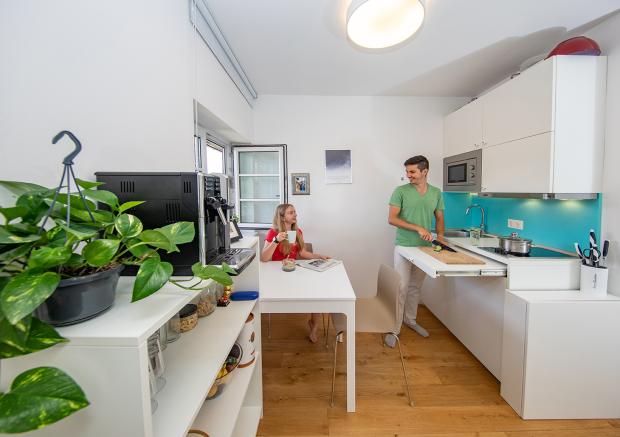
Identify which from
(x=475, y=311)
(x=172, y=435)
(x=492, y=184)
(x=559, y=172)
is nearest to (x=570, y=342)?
(x=475, y=311)

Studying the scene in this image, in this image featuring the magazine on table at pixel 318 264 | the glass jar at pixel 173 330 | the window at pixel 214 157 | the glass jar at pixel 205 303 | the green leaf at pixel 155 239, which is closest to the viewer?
the green leaf at pixel 155 239

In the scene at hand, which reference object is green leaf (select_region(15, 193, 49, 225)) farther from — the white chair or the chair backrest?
the chair backrest

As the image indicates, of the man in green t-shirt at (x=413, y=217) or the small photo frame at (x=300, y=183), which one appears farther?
the small photo frame at (x=300, y=183)

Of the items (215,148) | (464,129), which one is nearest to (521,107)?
(464,129)

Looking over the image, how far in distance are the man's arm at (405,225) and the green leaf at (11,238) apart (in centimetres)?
241

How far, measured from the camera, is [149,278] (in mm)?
535

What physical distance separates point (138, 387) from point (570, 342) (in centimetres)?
215

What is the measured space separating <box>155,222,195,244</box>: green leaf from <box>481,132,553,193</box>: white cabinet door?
2.17 m

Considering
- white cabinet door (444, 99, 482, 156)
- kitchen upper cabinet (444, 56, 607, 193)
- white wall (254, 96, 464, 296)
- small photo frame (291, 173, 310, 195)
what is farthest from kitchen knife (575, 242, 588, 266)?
small photo frame (291, 173, 310, 195)

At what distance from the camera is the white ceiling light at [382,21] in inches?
48.0

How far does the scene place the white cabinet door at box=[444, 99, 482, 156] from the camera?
2.39m

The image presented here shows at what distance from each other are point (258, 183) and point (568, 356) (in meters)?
3.05

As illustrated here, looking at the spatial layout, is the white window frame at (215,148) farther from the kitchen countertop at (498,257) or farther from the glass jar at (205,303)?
the kitchen countertop at (498,257)

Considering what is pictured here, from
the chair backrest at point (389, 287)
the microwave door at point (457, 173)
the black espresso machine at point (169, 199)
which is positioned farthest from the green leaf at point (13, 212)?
the microwave door at point (457, 173)
